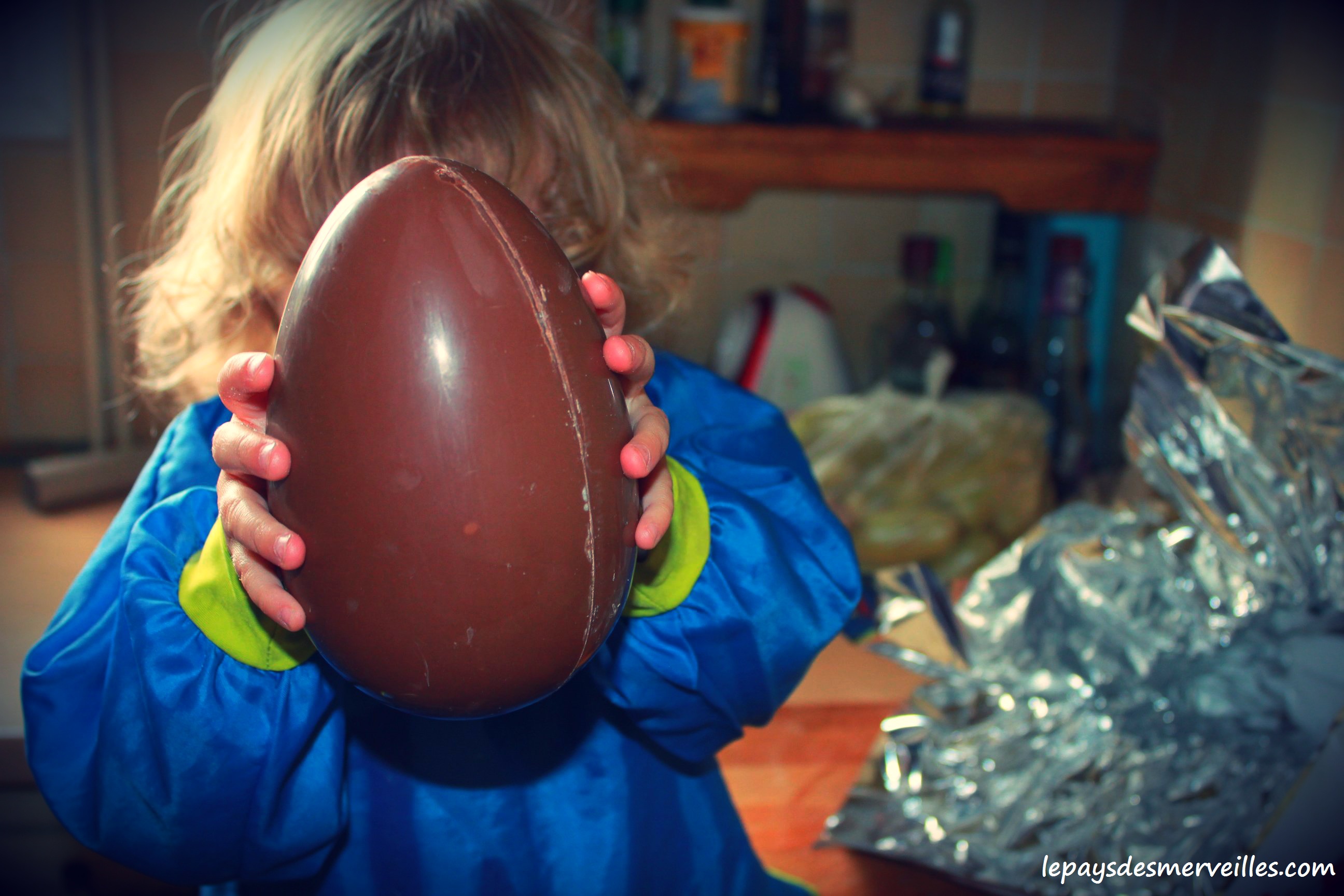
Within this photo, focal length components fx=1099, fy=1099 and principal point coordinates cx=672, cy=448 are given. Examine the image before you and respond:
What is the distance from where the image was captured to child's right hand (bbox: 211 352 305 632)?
0.39 metres

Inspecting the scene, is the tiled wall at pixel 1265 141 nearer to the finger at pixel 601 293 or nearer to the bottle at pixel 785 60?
the bottle at pixel 785 60

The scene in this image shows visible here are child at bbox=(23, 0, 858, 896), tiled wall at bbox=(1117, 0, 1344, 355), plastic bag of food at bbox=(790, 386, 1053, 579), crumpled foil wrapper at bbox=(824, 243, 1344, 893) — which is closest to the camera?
child at bbox=(23, 0, 858, 896)

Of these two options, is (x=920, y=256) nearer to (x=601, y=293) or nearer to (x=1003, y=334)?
(x=1003, y=334)

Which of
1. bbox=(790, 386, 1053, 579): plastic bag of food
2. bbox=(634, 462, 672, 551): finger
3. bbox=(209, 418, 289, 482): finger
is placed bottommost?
bbox=(790, 386, 1053, 579): plastic bag of food

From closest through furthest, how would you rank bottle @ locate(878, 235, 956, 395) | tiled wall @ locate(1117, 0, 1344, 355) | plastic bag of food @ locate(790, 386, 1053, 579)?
tiled wall @ locate(1117, 0, 1344, 355)
plastic bag of food @ locate(790, 386, 1053, 579)
bottle @ locate(878, 235, 956, 395)

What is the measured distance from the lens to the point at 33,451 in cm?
136

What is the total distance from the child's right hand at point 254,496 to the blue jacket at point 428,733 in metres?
0.09

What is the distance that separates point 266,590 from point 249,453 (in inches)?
2.0

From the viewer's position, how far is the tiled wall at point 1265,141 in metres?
0.90

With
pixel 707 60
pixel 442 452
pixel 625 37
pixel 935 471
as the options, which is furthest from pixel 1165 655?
pixel 625 37

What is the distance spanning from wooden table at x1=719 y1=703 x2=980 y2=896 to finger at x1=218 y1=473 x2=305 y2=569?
1.53 ft

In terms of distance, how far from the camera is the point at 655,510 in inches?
17.3

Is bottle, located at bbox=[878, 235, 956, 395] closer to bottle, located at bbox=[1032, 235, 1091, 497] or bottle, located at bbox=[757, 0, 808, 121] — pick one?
bottle, located at bbox=[1032, 235, 1091, 497]

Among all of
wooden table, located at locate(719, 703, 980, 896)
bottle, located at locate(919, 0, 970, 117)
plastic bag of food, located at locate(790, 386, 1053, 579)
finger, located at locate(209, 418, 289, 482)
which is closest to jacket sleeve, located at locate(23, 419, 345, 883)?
finger, located at locate(209, 418, 289, 482)
